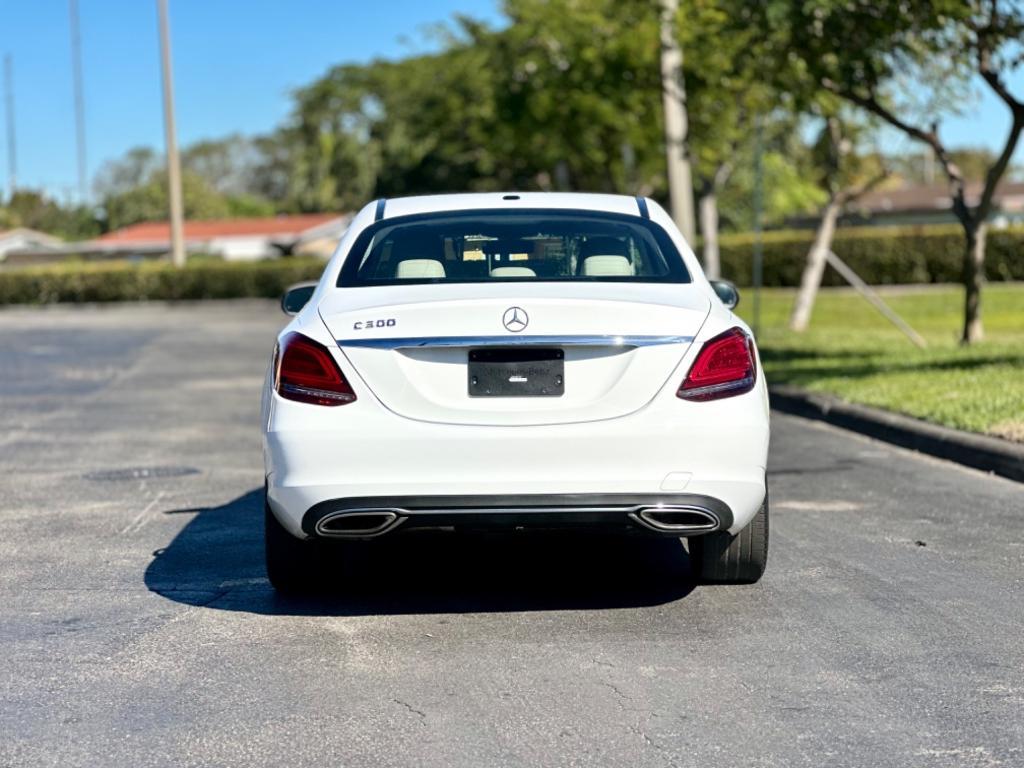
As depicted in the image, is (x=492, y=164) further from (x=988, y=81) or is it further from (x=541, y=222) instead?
(x=541, y=222)

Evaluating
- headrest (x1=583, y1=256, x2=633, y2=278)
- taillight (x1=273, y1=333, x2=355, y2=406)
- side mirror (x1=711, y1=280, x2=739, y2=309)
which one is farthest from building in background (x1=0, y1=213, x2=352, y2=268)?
taillight (x1=273, y1=333, x2=355, y2=406)

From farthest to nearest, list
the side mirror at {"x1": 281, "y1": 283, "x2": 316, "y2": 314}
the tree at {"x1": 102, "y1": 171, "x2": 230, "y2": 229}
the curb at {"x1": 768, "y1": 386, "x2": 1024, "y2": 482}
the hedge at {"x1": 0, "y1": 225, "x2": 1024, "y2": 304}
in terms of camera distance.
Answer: the tree at {"x1": 102, "y1": 171, "x2": 230, "y2": 229}, the hedge at {"x1": 0, "y1": 225, "x2": 1024, "y2": 304}, the curb at {"x1": 768, "y1": 386, "x2": 1024, "y2": 482}, the side mirror at {"x1": 281, "y1": 283, "x2": 316, "y2": 314}

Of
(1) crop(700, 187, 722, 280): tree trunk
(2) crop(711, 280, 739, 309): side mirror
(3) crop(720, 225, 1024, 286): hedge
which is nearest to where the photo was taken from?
(2) crop(711, 280, 739, 309): side mirror

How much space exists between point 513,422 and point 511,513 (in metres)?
0.32

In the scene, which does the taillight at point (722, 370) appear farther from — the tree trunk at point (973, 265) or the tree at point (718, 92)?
the tree trunk at point (973, 265)

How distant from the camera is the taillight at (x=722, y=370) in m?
5.46

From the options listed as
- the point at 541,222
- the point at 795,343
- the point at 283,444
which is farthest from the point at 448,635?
the point at 795,343

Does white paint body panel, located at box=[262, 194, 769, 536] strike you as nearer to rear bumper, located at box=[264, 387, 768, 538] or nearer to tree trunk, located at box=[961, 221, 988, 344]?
rear bumper, located at box=[264, 387, 768, 538]

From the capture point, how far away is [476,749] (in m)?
4.19

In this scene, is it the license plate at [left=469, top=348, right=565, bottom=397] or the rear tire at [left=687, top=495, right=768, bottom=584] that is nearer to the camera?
the license plate at [left=469, top=348, right=565, bottom=397]

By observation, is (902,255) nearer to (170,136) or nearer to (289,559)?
(170,136)

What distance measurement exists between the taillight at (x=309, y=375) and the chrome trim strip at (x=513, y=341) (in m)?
0.16

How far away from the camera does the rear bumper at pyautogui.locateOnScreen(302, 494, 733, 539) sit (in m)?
5.36

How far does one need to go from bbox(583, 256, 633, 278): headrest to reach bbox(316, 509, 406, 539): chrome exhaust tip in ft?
4.39
